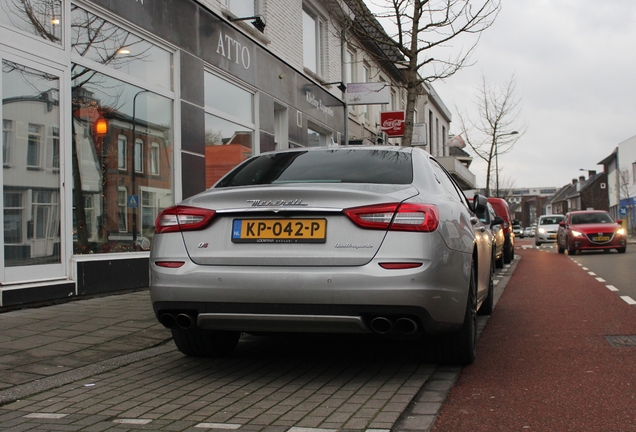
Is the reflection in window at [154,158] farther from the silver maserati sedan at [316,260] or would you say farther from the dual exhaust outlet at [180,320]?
the dual exhaust outlet at [180,320]

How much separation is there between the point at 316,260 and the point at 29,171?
16.6 ft

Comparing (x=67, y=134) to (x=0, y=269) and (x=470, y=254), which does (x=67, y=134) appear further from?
(x=470, y=254)

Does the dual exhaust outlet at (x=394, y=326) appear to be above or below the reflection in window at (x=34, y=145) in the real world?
below

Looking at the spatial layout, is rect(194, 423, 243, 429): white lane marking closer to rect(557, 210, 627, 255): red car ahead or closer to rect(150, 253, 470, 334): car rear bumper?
rect(150, 253, 470, 334): car rear bumper

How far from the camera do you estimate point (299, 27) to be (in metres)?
18.6

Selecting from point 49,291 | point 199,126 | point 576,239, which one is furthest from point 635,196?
point 49,291

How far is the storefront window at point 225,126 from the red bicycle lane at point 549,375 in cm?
629

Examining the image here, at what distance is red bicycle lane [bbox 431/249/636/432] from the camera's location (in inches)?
153

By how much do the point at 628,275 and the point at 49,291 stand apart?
1064cm

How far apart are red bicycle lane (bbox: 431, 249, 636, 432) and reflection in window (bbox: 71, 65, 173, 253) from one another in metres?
5.07

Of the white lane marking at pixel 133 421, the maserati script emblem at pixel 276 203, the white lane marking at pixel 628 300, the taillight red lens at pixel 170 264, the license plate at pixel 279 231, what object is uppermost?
the maserati script emblem at pixel 276 203

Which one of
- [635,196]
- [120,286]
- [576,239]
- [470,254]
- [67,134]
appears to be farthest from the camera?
[635,196]

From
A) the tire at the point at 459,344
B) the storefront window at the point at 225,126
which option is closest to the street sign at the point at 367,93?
the storefront window at the point at 225,126

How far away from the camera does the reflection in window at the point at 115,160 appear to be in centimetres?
930
